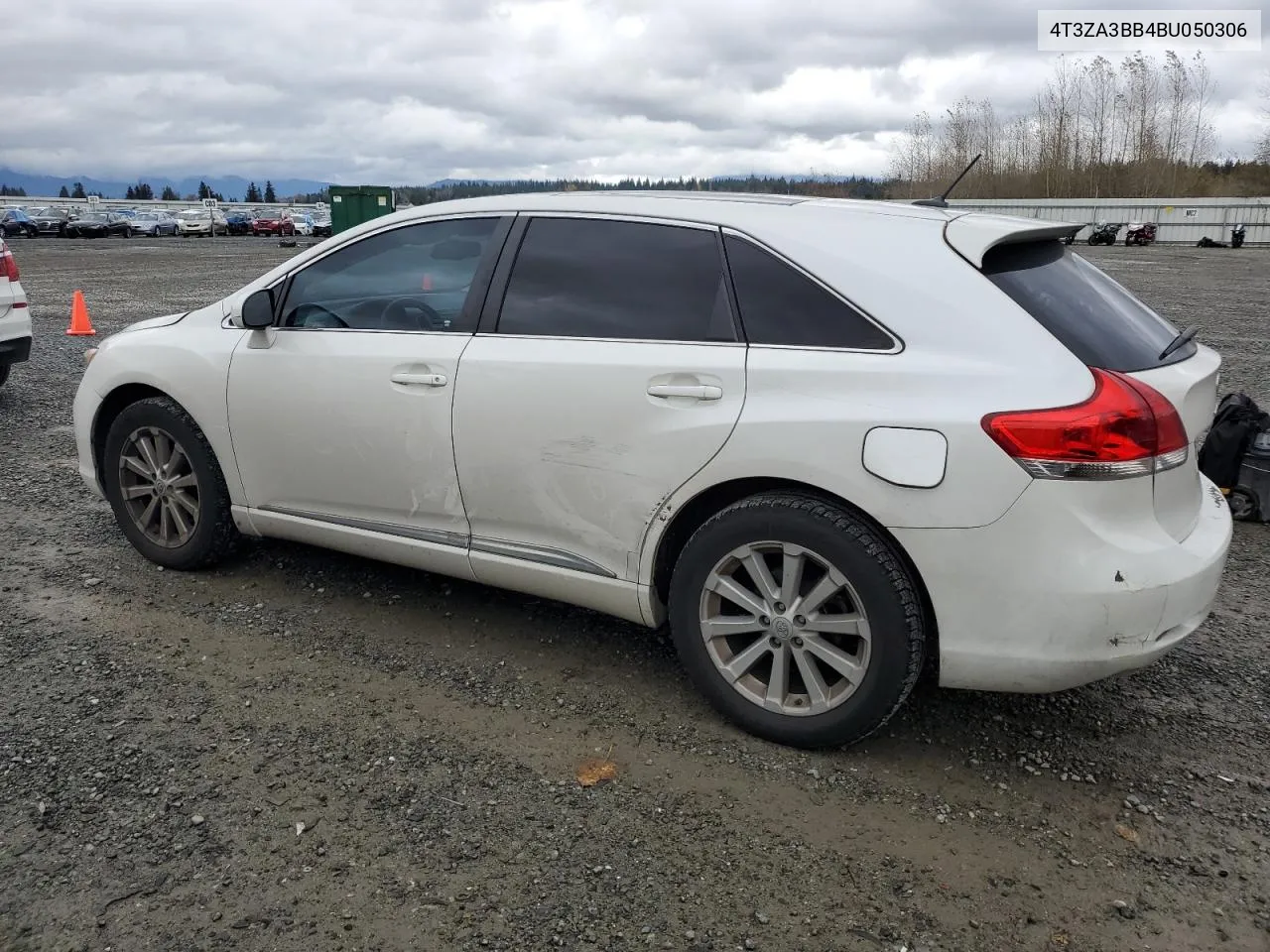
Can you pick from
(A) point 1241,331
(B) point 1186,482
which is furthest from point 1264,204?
(B) point 1186,482

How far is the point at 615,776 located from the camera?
3146 millimetres

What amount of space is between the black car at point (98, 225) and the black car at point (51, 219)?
0.30 metres

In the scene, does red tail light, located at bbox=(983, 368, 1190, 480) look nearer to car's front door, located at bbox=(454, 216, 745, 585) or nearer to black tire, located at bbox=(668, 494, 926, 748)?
black tire, located at bbox=(668, 494, 926, 748)

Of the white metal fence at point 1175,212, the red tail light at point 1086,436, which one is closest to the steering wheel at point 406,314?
the red tail light at point 1086,436

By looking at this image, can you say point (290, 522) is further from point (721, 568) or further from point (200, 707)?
point (721, 568)

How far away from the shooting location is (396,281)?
414cm

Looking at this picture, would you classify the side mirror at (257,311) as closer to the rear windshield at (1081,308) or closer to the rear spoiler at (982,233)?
the rear spoiler at (982,233)

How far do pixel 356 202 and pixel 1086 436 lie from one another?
26.6 m

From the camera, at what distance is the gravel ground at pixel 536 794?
2531 millimetres

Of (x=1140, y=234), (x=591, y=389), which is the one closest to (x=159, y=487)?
(x=591, y=389)

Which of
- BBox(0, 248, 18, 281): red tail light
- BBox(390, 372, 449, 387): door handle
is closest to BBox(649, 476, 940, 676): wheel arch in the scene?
BBox(390, 372, 449, 387): door handle

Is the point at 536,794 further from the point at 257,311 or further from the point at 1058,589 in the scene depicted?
the point at 257,311

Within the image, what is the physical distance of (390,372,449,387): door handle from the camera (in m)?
3.74

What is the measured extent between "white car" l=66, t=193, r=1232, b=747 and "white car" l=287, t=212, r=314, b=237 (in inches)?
2171
